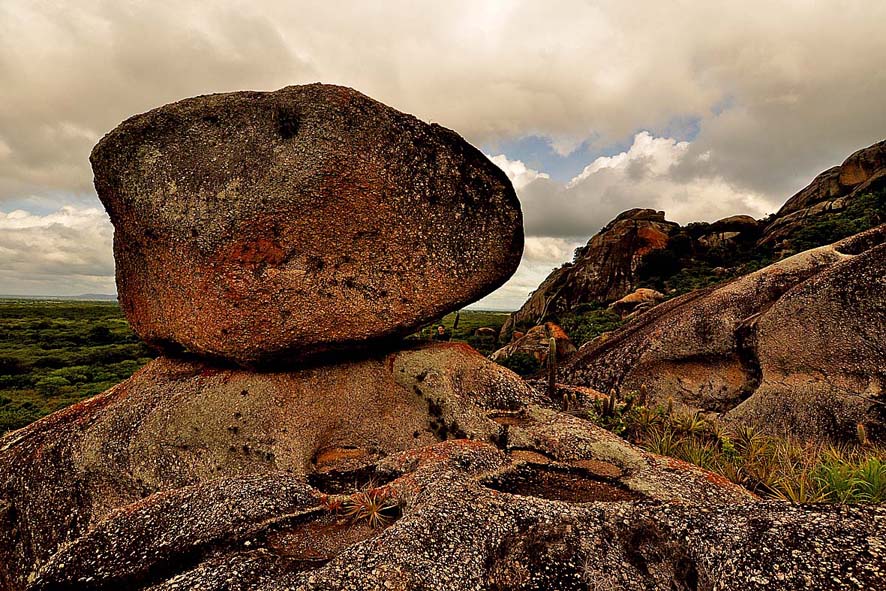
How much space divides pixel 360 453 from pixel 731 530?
652 centimetres

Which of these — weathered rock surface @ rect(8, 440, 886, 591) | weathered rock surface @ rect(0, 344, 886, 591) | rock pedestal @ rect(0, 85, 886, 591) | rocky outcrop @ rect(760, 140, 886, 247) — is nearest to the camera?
weathered rock surface @ rect(8, 440, 886, 591)

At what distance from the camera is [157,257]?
9.79 metres

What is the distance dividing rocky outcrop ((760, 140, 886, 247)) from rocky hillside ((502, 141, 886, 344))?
0.22 feet

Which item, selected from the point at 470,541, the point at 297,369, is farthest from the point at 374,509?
the point at 297,369

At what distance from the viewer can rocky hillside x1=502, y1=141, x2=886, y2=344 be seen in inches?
1535

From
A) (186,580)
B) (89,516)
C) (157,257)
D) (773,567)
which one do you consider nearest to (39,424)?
(89,516)

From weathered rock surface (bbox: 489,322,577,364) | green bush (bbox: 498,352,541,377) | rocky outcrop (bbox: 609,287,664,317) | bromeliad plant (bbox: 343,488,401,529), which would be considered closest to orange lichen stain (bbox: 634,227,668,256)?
rocky outcrop (bbox: 609,287,664,317)

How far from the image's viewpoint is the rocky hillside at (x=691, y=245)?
3900 cm

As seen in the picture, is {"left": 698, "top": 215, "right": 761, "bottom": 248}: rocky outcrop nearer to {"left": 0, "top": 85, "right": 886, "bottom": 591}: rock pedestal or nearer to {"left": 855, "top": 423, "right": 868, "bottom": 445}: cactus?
{"left": 855, "top": 423, "right": 868, "bottom": 445}: cactus

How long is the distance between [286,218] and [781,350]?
41.3ft

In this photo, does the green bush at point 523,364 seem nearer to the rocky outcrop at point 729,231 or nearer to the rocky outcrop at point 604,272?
the rocky outcrop at point 604,272

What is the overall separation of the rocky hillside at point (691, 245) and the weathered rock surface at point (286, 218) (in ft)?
101

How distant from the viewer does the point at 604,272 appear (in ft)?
154

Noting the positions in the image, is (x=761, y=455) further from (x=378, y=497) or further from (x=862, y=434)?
(x=378, y=497)
